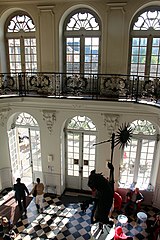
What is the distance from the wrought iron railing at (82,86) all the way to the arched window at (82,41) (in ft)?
1.55

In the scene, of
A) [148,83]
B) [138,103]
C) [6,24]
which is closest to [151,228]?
[138,103]

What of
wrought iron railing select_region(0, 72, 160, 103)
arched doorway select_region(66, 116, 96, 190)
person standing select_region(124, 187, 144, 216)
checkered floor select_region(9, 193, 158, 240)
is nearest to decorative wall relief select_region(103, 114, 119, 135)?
wrought iron railing select_region(0, 72, 160, 103)

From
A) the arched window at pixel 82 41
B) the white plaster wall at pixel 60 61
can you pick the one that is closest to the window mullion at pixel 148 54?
the white plaster wall at pixel 60 61

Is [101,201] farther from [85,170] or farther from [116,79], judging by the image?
[85,170]

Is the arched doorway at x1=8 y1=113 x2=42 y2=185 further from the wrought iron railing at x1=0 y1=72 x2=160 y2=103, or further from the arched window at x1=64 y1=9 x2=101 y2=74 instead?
the arched window at x1=64 y1=9 x2=101 y2=74

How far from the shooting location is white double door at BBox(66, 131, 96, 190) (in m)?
10.4

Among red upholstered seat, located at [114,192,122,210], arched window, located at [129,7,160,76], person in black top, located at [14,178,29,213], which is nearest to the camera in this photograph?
arched window, located at [129,7,160,76]

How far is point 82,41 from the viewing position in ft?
31.2

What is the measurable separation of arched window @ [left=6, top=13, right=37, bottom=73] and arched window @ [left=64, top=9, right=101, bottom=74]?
1.37 m

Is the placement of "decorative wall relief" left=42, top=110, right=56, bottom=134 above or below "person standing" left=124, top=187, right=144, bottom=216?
above

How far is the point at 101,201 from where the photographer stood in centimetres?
512

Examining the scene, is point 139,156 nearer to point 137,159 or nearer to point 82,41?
point 137,159

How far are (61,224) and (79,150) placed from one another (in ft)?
9.90

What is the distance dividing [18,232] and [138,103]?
20.1 feet
